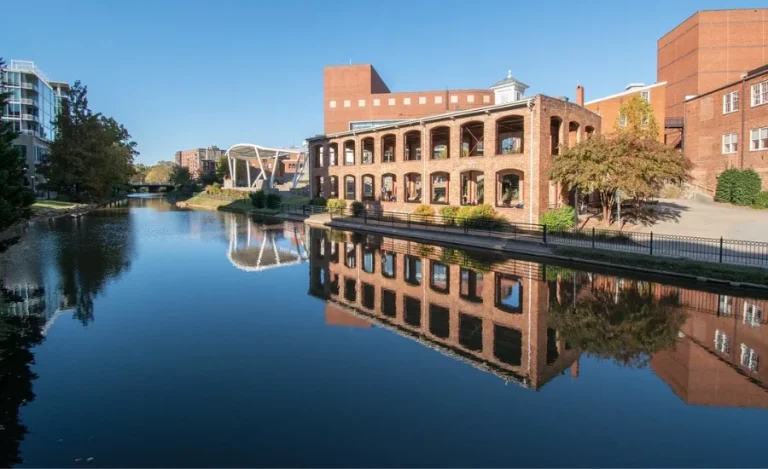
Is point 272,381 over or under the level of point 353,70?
under

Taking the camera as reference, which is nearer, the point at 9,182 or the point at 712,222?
the point at 9,182

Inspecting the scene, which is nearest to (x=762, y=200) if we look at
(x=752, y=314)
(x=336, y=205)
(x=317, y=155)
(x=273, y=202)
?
(x=752, y=314)

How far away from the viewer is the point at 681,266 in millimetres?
17203

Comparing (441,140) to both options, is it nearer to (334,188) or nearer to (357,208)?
(357,208)

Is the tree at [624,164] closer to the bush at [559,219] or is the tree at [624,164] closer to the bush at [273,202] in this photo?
the bush at [559,219]

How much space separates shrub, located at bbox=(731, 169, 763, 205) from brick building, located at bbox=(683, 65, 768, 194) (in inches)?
32.0

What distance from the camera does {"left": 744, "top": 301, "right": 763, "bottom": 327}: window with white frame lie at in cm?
1221

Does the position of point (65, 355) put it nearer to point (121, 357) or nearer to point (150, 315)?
point (121, 357)

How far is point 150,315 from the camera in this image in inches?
518

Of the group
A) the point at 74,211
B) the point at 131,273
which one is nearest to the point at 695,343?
the point at 131,273

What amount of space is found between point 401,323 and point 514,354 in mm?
3425

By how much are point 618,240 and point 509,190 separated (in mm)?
17028

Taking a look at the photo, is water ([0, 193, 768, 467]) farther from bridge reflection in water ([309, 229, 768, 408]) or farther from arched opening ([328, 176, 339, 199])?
arched opening ([328, 176, 339, 199])

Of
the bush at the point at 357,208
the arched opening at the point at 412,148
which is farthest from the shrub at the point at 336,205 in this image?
the arched opening at the point at 412,148
